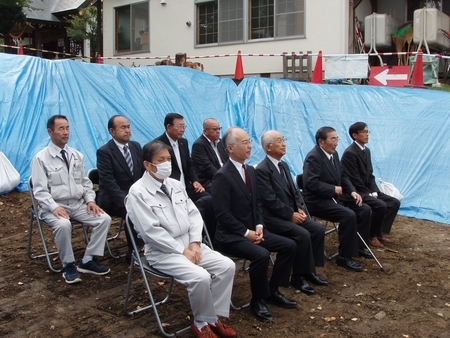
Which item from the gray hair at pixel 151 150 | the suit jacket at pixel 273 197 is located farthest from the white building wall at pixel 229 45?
the gray hair at pixel 151 150

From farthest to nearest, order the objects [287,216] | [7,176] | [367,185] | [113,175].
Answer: [7,176]
[367,185]
[113,175]
[287,216]

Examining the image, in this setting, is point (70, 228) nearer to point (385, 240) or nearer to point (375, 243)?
point (375, 243)

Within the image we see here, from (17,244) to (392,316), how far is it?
3.96 m

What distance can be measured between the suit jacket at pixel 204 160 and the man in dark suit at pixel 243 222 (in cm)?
188

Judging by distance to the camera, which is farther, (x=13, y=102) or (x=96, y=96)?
(x=96, y=96)

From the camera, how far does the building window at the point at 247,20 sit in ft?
44.4

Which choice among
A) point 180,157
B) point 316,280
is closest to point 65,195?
point 180,157

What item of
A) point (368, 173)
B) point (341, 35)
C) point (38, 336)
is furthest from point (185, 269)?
point (341, 35)

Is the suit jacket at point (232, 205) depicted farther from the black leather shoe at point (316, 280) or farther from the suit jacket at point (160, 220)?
the black leather shoe at point (316, 280)

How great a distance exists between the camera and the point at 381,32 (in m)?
12.5

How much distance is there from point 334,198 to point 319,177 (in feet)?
1.41

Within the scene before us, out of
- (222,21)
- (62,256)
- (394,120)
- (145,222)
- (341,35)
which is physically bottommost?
(62,256)

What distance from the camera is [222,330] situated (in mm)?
3604

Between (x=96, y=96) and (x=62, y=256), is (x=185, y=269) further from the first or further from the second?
(x=96, y=96)
